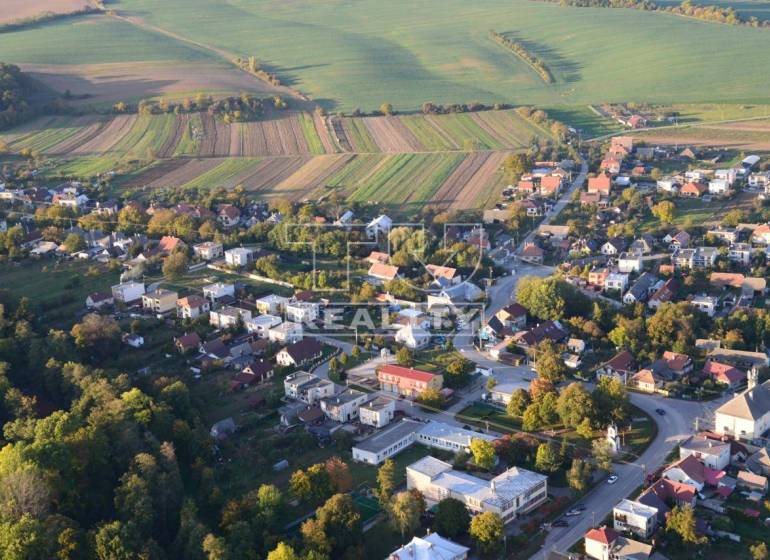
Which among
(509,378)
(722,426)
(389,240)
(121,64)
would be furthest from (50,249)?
(121,64)

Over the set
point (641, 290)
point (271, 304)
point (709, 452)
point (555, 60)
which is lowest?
point (271, 304)

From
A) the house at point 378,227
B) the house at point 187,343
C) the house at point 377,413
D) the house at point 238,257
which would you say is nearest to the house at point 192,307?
the house at point 187,343

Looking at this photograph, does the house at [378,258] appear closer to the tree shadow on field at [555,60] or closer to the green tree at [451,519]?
the green tree at [451,519]

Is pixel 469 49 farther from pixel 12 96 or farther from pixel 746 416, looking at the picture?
pixel 746 416

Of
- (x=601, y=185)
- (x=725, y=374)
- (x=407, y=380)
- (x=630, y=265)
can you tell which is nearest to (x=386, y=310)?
(x=407, y=380)

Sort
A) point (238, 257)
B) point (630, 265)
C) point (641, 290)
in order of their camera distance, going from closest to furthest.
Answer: point (641, 290) → point (630, 265) → point (238, 257)

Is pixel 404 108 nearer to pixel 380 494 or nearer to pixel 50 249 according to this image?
pixel 50 249
